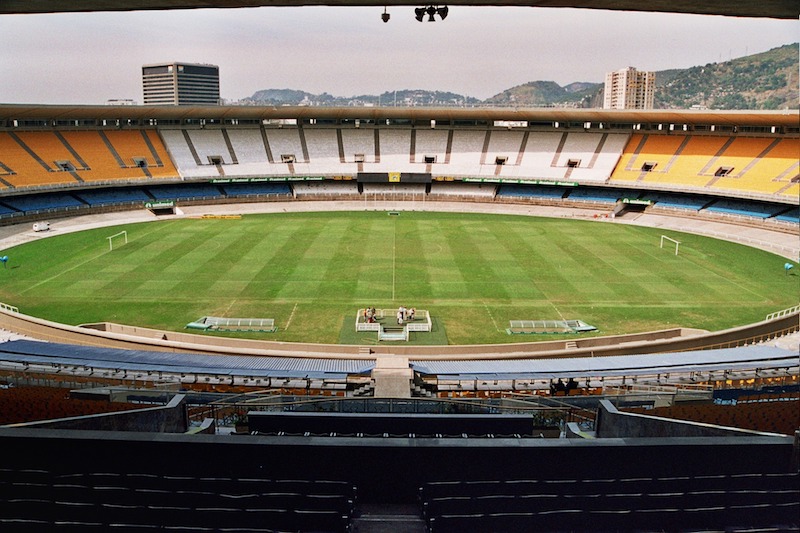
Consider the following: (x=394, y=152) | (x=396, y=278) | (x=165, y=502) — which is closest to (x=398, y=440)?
(x=165, y=502)

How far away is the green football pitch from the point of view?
26.0 meters

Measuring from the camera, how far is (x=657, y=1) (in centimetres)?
904

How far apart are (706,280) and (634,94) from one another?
185 metres

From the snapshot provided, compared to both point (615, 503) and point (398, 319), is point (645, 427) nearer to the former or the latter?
point (615, 503)

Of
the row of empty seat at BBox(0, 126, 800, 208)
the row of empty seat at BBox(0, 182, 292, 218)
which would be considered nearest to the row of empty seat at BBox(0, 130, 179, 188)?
the row of empty seat at BBox(0, 126, 800, 208)

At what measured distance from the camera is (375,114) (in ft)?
200

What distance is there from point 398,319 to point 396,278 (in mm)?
6848

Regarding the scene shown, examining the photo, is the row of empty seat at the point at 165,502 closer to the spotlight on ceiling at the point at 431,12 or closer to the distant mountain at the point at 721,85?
the spotlight on ceiling at the point at 431,12

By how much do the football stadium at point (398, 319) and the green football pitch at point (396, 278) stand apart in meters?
0.24

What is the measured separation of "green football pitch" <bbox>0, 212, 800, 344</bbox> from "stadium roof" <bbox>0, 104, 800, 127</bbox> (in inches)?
539

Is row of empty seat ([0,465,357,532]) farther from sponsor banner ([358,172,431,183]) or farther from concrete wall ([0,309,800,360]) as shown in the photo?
sponsor banner ([358,172,431,183])

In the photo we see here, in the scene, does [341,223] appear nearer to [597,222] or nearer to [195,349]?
[597,222]

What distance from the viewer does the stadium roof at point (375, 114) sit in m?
51.4

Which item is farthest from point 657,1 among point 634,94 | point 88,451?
point 634,94
